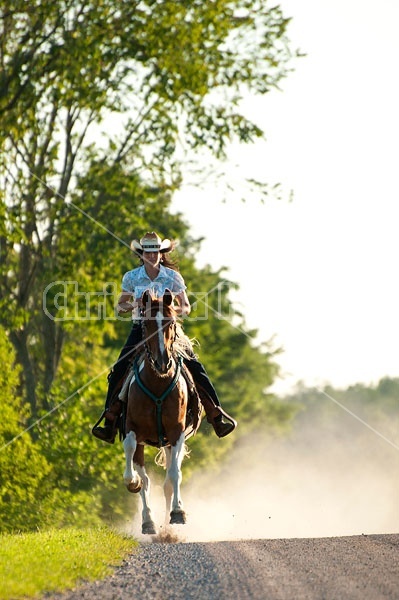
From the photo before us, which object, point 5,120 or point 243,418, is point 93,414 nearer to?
point 5,120

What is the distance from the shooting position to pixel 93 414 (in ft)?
124

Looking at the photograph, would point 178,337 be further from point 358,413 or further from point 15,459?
point 358,413

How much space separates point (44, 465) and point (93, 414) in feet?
13.3

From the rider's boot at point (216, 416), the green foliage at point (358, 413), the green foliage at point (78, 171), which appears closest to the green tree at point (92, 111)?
the green foliage at point (78, 171)

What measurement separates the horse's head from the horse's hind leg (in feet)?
7.19

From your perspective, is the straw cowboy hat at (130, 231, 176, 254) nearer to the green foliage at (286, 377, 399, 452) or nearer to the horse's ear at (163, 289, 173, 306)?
the horse's ear at (163, 289, 173, 306)

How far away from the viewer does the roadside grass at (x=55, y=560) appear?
11.7 metres

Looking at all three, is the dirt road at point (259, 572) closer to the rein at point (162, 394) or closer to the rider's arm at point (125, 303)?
the rein at point (162, 394)

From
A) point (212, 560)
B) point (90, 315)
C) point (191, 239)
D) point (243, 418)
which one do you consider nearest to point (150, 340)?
point (212, 560)

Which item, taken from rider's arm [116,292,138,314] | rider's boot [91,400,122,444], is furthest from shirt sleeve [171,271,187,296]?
rider's boot [91,400,122,444]

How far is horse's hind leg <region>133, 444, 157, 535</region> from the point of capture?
1812 cm

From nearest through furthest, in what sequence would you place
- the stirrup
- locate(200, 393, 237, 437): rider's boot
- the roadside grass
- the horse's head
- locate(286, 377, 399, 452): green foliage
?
the roadside grass → the horse's head → the stirrup → locate(200, 393, 237, 437): rider's boot → locate(286, 377, 399, 452): green foliage

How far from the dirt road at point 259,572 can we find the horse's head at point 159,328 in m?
2.42

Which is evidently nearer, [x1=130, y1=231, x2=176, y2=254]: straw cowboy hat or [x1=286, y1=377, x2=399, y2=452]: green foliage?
[x1=130, y1=231, x2=176, y2=254]: straw cowboy hat
